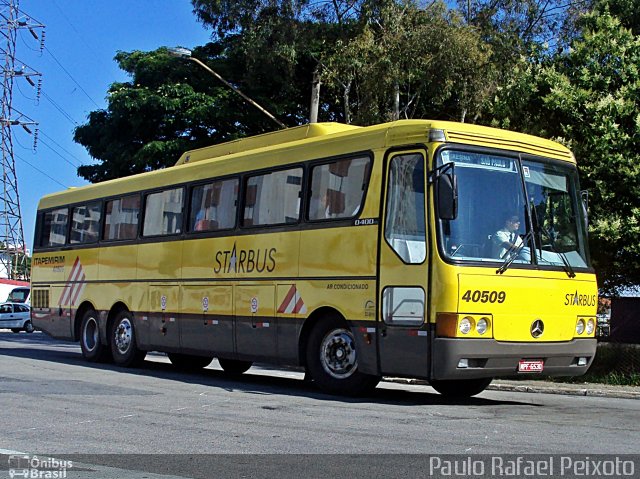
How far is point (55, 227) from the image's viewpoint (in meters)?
21.6

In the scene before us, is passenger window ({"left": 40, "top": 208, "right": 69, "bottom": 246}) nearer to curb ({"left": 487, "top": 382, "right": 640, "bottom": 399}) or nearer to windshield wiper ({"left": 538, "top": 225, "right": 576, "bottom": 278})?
curb ({"left": 487, "top": 382, "right": 640, "bottom": 399})

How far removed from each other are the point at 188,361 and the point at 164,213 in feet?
10.9

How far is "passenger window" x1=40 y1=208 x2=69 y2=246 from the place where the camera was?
2112cm

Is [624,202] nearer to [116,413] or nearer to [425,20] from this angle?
[425,20]

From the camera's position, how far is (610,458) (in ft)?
26.0

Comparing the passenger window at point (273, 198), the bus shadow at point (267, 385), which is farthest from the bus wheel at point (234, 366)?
the passenger window at point (273, 198)

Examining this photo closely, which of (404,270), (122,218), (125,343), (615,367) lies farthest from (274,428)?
(615,367)

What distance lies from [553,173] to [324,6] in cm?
1567

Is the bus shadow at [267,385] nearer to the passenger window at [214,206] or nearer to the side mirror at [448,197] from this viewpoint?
the passenger window at [214,206]

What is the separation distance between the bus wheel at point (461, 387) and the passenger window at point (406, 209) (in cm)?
268

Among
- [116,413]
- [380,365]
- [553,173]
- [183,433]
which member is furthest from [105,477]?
[553,173]

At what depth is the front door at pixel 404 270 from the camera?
450 inches

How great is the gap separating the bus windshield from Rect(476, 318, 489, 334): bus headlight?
744mm

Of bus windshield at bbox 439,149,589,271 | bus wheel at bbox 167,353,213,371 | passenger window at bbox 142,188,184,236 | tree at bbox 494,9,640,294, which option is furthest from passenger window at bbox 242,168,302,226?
tree at bbox 494,9,640,294
